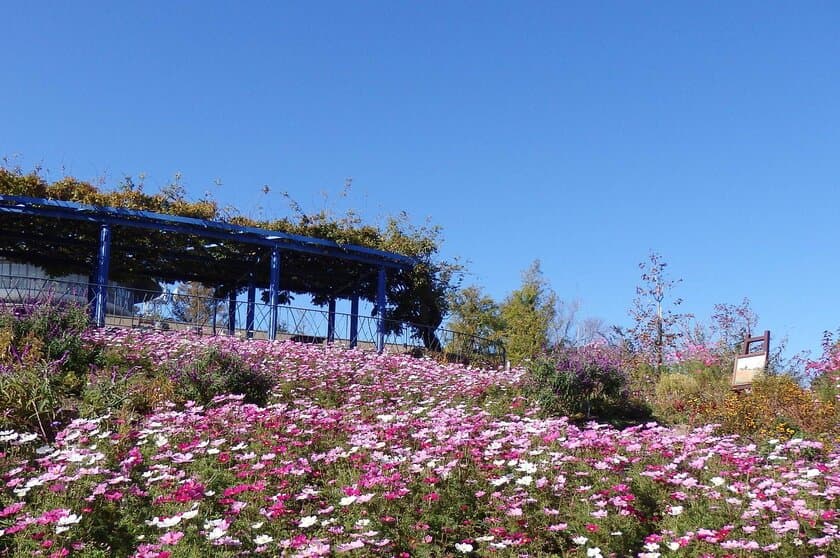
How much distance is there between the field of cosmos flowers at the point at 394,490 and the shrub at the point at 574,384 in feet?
6.91

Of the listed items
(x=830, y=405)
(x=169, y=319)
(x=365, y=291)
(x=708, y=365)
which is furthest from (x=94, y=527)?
(x=365, y=291)

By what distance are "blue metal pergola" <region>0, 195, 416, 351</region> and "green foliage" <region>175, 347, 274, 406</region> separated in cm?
506

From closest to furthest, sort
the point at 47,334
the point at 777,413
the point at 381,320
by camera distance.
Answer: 1. the point at 777,413
2. the point at 47,334
3. the point at 381,320

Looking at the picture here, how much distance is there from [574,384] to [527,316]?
13708 mm

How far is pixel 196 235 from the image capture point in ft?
54.7

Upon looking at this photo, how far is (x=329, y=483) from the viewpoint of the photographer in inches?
212

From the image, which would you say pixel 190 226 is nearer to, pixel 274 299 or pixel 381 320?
pixel 274 299

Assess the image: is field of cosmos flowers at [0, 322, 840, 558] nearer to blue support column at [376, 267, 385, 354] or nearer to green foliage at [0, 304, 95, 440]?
green foliage at [0, 304, 95, 440]

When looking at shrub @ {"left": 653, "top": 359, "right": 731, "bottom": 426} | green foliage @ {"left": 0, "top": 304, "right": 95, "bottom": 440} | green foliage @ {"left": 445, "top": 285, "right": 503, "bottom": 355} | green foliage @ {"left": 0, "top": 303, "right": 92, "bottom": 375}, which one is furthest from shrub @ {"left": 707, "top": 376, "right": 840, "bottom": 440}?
green foliage @ {"left": 445, "top": 285, "right": 503, "bottom": 355}

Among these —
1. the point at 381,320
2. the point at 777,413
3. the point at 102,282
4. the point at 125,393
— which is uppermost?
the point at 102,282

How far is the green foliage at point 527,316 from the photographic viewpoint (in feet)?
73.8

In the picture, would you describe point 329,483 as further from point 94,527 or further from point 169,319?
point 169,319

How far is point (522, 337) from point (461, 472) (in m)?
17.1

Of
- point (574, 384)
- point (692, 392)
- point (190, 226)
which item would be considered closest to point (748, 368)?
point (692, 392)
